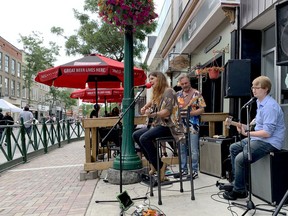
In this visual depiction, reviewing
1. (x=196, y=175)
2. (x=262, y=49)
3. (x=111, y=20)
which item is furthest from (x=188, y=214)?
(x=262, y=49)

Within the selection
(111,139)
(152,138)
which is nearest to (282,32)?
(152,138)

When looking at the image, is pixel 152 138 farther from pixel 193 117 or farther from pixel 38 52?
pixel 38 52

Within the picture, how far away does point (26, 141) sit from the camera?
854cm

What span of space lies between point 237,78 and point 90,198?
10.7 ft

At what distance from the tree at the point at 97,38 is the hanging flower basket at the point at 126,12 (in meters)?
10.3

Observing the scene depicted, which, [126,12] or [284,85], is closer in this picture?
[126,12]

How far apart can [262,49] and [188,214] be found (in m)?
4.66

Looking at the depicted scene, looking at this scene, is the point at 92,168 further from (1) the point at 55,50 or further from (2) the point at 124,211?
(1) the point at 55,50

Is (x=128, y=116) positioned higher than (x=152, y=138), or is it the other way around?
(x=128, y=116)

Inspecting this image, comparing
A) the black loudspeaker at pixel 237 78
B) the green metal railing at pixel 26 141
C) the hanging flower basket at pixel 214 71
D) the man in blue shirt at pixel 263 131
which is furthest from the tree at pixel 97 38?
the man in blue shirt at pixel 263 131

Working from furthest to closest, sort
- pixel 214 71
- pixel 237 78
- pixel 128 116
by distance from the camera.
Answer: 1. pixel 214 71
2. pixel 237 78
3. pixel 128 116

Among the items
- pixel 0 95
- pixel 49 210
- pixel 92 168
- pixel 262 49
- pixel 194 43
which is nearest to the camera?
pixel 49 210

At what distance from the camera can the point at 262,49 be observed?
6.53 m

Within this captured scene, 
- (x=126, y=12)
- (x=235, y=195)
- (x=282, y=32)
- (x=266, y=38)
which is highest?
(x=266, y=38)
